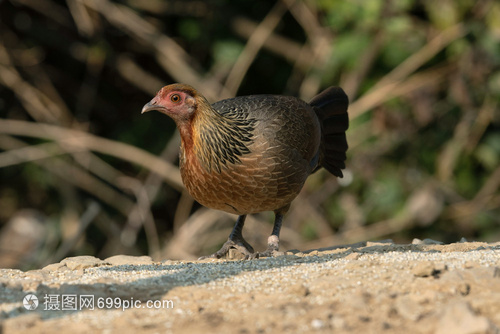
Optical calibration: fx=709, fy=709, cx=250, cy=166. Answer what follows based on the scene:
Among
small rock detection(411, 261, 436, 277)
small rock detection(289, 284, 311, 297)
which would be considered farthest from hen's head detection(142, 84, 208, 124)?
small rock detection(411, 261, 436, 277)

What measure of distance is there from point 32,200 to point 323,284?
26.6 ft

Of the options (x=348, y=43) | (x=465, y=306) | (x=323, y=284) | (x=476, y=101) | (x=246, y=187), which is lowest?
(x=465, y=306)

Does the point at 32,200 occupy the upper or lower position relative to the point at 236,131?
upper

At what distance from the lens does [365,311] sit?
11.0ft

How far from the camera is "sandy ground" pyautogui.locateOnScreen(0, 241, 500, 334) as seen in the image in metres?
3.18

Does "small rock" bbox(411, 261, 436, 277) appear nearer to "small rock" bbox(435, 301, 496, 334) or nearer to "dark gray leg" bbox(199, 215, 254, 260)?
"small rock" bbox(435, 301, 496, 334)

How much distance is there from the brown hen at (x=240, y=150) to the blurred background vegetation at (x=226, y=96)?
3493 mm

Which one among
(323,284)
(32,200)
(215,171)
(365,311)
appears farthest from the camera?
(32,200)

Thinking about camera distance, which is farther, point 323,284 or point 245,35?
point 245,35

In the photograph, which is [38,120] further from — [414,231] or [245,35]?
[414,231]

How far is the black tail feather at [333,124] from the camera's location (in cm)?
656

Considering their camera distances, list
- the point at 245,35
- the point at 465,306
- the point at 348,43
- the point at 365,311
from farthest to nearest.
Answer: the point at 245,35
the point at 348,43
the point at 365,311
the point at 465,306

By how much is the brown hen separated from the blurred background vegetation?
349 cm

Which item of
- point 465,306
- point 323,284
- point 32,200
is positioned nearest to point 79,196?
point 32,200
